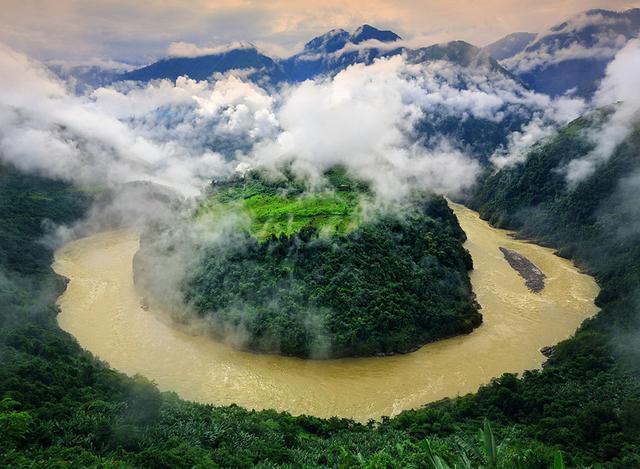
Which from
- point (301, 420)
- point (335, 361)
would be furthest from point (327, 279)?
point (301, 420)

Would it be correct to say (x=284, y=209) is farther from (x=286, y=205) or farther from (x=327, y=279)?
(x=327, y=279)

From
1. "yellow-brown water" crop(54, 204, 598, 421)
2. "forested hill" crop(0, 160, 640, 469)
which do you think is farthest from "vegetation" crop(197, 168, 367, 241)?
"forested hill" crop(0, 160, 640, 469)

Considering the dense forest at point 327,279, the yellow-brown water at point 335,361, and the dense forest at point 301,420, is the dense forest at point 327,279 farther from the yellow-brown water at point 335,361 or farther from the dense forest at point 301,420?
the dense forest at point 301,420

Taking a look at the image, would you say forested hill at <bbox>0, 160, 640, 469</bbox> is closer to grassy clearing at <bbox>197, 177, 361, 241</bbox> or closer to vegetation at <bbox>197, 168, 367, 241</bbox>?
grassy clearing at <bbox>197, 177, 361, 241</bbox>

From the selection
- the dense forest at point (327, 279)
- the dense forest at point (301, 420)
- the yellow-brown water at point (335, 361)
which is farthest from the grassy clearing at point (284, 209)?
the dense forest at point (301, 420)

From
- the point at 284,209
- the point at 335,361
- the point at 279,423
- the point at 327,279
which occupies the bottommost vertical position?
the point at 335,361

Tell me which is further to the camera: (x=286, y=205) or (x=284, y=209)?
(x=286, y=205)
